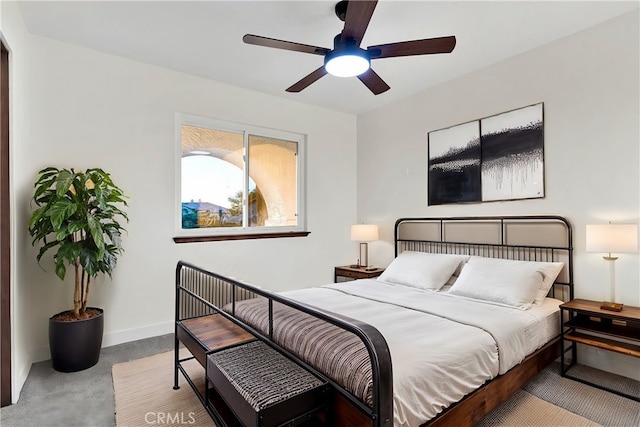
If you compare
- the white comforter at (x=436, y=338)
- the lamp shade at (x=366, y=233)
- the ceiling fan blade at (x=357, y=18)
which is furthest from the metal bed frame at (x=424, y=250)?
the ceiling fan blade at (x=357, y=18)

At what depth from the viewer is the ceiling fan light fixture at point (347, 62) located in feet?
6.86

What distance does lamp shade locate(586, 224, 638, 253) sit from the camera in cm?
228

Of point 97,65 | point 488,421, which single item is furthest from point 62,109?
point 488,421

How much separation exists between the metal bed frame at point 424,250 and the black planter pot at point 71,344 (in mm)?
679

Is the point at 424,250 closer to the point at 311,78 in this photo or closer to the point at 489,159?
the point at 489,159

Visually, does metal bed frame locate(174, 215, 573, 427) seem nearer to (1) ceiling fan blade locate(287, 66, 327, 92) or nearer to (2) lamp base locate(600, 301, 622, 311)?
(2) lamp base locate(600, 301, 622, 311)

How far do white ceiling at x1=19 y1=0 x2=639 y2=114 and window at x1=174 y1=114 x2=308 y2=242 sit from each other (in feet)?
2.39

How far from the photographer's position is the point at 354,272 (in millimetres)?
4242

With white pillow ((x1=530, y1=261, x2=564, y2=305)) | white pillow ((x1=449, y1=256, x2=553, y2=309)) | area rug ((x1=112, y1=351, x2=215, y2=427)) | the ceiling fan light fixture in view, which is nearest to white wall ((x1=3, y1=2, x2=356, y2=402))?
area rug ((x1=112, y1=351, x2=215, y2=427))

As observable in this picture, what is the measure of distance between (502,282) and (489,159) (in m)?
1.31

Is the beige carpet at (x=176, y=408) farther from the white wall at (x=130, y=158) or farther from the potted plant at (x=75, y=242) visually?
the white wall at (x=130, y=158)

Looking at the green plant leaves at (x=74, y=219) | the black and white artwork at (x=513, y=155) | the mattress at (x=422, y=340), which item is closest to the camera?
the mattress at (x=422, y=340)

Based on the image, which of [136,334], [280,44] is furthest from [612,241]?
[136,334]

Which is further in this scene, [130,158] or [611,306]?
[130,158]
